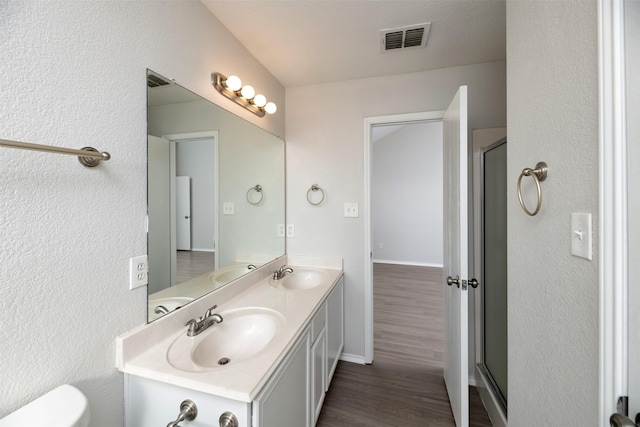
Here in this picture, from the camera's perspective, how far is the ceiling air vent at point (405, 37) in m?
1.55

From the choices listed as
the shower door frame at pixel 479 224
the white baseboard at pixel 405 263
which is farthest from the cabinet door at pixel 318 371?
→ the white baseboard at pixel 405 263

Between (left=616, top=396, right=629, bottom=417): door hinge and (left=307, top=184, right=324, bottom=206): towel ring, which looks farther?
(left=307, top=184, right=324, bottom=206): towel ring

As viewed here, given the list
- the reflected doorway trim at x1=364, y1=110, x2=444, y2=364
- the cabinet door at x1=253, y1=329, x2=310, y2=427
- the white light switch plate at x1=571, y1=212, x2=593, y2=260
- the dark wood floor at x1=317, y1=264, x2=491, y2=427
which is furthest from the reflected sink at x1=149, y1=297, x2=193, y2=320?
the white light switch plate at x1=571, y1=212, x2=593, y2=260

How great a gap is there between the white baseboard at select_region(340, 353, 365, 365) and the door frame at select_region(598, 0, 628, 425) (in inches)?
70.5

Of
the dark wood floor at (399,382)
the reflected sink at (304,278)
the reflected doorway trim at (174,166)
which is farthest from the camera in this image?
the reflected sink at (304,278)

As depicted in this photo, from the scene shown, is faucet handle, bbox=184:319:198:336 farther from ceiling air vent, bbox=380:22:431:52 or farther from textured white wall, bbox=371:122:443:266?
textured white wall, bbox=371:122:443:266

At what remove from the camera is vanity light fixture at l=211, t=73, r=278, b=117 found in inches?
58.5

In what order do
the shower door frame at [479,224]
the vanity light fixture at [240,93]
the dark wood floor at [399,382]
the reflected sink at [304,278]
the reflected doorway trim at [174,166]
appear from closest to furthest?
the reflected doorway trim at [174,166], the vanity light fixture at [240,93], the dark wood floor at [399,382], the shower door frame at [479,224], the reflected sink at [304,278]

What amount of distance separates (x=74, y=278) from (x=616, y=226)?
Result: 1.49 m

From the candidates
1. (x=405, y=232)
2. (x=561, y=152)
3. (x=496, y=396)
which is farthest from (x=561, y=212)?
(x=405, y=232)

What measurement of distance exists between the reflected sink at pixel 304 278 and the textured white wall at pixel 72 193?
1.16 metres

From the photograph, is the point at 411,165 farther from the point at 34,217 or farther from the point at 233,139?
the point at 34,217

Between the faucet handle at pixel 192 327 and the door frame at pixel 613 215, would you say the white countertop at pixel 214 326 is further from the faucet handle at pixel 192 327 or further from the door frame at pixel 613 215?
the door frame at pixel 613 215

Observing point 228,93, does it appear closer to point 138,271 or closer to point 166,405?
point 138,271
